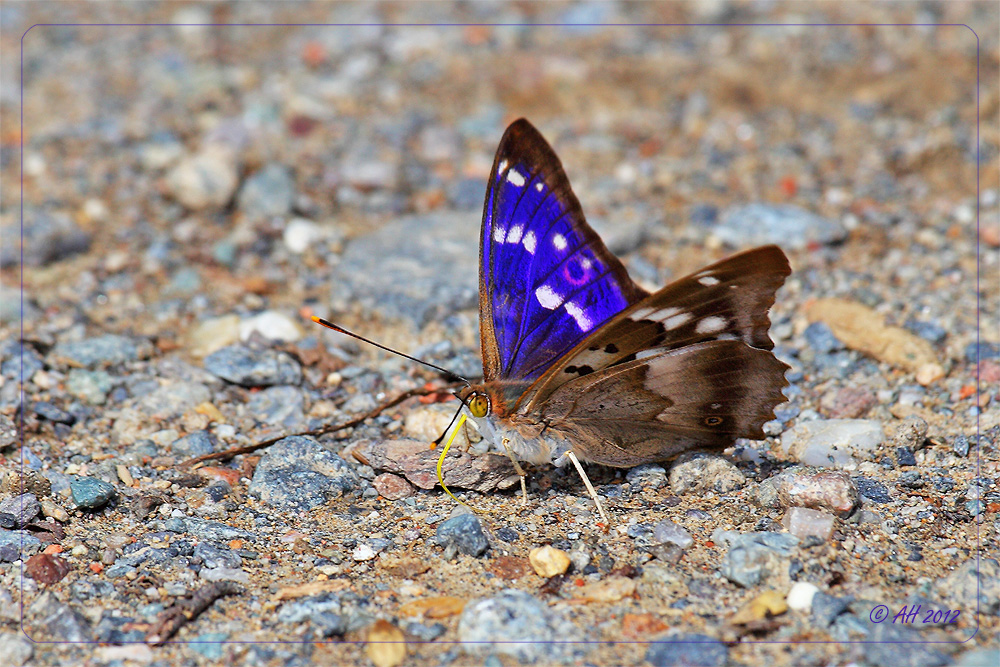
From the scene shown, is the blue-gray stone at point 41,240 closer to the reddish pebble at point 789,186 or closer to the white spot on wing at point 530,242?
the white spot on wing at point 530,242

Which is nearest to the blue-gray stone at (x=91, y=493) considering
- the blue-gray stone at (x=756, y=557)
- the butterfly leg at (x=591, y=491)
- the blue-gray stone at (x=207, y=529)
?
the blue-gray stone at (x=207, y=529)

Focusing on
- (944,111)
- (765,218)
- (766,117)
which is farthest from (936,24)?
(765,218)

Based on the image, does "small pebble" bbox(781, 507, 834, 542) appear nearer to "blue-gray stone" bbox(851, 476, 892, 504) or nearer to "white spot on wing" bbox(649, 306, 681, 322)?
"blue-gray stone" bbox(851, 476, 892, 504)

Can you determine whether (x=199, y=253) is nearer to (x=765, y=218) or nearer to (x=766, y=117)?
(x=765, y=218)

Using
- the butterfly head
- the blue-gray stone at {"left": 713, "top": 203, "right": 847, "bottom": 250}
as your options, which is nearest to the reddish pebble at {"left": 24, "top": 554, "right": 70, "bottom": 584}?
the butterfly head

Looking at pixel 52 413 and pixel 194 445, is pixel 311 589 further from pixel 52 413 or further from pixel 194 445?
pixel 52 413

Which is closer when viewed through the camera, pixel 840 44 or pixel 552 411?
pixel 552 411
